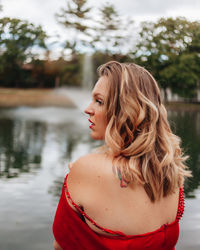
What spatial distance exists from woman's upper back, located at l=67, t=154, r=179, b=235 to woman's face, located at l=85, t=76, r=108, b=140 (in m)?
0.15

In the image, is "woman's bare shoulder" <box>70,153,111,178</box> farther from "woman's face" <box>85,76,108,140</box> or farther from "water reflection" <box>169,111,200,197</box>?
"water reflection" <box>169,111,200,197</box>

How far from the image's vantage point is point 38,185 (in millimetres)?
6277

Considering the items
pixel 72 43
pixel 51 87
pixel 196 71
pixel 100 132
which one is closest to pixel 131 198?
pixel 100 132

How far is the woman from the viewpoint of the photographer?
1316 millimetres

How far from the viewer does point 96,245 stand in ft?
4.44

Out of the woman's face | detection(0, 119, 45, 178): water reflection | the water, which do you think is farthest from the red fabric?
detection(0, 119, 45, 178): water reflection

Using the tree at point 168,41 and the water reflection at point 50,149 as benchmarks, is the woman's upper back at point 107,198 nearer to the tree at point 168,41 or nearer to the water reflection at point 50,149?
the water reflection at point 50,149

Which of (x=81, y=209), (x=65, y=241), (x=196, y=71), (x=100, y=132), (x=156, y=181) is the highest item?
(x=100, y=132)

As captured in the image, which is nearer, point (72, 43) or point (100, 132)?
point (100, 132)

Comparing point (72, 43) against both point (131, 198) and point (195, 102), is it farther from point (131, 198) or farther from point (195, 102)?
point (131, 198)

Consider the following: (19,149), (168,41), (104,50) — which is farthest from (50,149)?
(104,50)

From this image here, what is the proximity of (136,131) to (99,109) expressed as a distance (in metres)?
0.16

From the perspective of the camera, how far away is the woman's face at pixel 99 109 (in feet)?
4.65

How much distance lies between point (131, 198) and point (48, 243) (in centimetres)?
291
